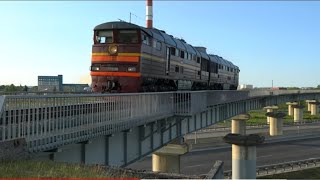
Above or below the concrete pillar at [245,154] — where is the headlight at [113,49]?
above

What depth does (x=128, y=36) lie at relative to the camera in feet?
70.7

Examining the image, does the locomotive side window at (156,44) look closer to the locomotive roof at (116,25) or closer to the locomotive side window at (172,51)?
the locomotive roof at (116,25)

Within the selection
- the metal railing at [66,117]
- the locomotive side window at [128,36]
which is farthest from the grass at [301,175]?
the metal railing at [66,117]

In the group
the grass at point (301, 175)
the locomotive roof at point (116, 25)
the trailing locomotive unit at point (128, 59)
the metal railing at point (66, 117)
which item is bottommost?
the grass at point (301, 175)

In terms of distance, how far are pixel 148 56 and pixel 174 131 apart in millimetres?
4718

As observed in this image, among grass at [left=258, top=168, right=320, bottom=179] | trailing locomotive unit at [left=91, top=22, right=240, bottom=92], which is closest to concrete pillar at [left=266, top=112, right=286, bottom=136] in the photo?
grass at [left=258, top=168, right=320, bottom=179]

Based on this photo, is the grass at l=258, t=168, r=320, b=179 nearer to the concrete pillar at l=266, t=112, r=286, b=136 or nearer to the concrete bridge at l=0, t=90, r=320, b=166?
the concrete bridge at l=0, t=90, r=320, b=166

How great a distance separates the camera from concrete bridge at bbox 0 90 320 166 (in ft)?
33.1

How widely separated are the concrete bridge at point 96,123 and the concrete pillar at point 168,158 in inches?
355

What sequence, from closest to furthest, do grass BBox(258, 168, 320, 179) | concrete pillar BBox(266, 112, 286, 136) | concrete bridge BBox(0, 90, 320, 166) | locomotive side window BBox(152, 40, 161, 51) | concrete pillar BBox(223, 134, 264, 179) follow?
concrete bridge BBox(0, 90, 320, 166), concrete pillar BBox(223, 134, 264, 179), locomotive side window BBox(152, 40, 161, 51), grass BBox(258, 168, 320, 179), concrete pillar BBox(266, 112, 286, 136)

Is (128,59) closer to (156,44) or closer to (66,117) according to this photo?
(156,44)

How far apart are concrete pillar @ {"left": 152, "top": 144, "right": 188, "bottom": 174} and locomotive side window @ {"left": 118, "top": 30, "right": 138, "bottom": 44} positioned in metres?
14.9

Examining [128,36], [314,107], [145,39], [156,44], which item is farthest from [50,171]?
[314,107]

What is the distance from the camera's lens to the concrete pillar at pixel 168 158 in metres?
34.2
